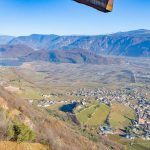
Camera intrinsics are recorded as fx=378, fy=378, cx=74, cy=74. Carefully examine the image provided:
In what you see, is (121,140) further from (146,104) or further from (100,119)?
(146,104)

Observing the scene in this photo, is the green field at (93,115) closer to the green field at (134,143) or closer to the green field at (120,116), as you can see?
the green field at (120,116)

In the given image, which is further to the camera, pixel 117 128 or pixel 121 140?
pixel 117 128

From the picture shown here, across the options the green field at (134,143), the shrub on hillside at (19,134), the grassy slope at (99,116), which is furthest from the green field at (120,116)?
the shrub on hillside at (19,134)

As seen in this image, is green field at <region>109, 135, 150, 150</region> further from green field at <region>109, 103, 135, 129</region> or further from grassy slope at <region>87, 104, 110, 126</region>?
grassy slope at <region>87, 104, 110, 126</region>

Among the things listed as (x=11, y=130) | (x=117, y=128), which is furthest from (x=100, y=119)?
(x=11, y=130)

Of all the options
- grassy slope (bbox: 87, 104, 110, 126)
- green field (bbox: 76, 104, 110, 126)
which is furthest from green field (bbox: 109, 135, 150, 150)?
green field (bbox: 76, 104, 110, 126)

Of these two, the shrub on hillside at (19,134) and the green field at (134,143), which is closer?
the shrub on hillside at (19,134)
